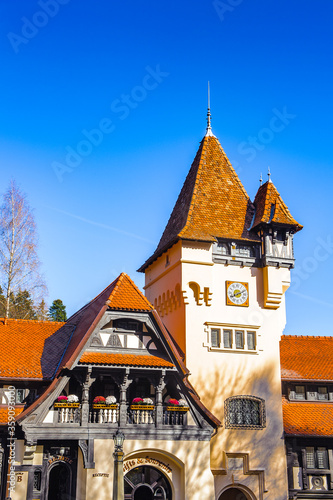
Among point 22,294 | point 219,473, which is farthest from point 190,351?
point 22,294

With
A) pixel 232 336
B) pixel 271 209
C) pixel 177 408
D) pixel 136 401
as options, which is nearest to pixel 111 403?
pixel 136 401

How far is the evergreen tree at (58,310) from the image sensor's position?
53312 millimetres

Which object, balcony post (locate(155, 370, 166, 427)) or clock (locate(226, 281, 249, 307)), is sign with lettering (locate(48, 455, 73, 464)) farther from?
clock (locate(226, 281, 249, 307))

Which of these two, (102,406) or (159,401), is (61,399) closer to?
(102,406)

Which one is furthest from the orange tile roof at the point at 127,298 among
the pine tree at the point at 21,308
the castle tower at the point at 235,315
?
the pine tree at the point at 21,308

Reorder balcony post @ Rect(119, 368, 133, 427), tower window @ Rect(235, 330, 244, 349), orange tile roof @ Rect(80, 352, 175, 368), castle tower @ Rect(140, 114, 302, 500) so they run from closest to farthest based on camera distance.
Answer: orange tile roof @ Rect(80, 352, 175, 368) < balcony post @ Rect(119, 368, 133, 427) < castle tower @ Rect(140, 114, 302, 500) < tower window @ Rect(235, 330, 244, 349)

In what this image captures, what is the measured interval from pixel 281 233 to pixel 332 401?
8.55m

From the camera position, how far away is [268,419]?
92.6 feet

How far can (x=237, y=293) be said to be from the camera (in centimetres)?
2975

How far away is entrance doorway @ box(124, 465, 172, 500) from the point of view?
81.1 feet

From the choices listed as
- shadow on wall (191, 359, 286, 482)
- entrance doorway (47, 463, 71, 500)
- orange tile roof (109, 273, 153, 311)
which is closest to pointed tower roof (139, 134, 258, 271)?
orange tile roof (109, 273, 153, 311)

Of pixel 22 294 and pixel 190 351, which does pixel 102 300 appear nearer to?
pixel 190 351

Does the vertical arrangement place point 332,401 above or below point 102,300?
below

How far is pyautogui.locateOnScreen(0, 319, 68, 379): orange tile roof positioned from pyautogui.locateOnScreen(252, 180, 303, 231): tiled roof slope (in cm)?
1104
